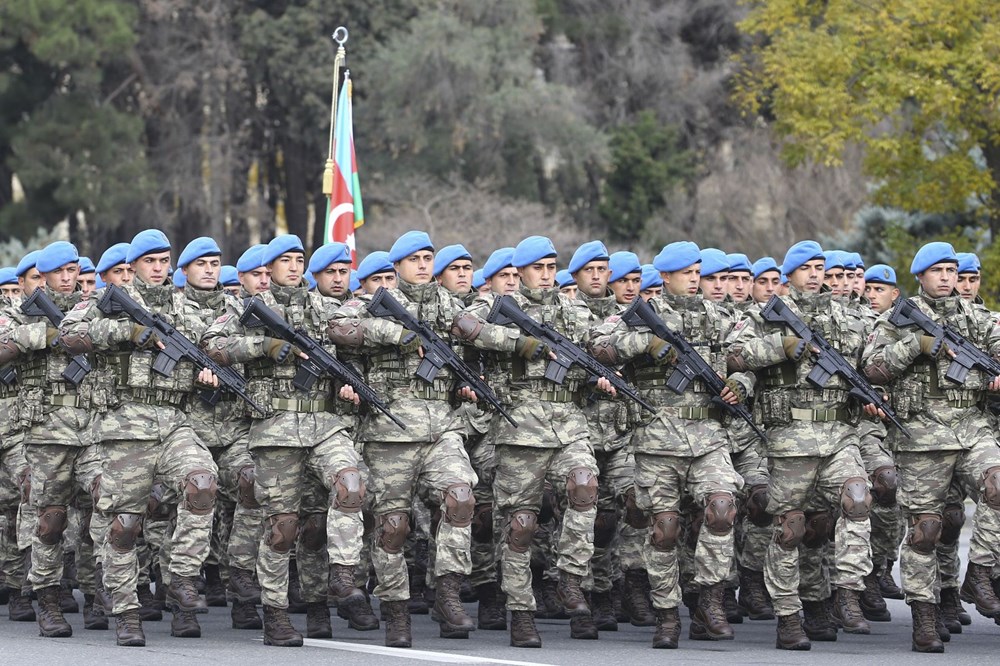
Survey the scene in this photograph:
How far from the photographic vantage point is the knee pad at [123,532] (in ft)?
34.0

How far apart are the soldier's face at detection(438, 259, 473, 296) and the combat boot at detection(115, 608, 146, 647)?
8.75ft

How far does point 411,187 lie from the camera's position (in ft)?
127

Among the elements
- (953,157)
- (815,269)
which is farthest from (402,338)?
(953,157)

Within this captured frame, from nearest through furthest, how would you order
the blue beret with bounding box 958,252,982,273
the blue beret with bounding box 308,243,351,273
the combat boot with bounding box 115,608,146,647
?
the combat boot with bounding box 115,608,146,647 < the blue beret with bounding box 308,243,351,273 < the blue beret with bounding box 958,252,982,273

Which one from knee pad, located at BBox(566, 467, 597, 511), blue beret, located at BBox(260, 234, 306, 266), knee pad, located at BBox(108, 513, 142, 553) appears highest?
blue beret, located at BBox(260, 234, 306, 266)

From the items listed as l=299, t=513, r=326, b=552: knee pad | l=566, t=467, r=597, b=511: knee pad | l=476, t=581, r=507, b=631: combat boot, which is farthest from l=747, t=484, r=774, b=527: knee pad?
l=299, t=513, r=326, b=552: knee pad

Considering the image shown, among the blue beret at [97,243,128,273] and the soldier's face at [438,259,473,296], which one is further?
the blue beret at [97,243,128,273]

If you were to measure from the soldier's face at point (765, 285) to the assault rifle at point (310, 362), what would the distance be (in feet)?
11.5

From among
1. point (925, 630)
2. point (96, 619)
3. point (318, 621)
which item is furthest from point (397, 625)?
point (925, 630)

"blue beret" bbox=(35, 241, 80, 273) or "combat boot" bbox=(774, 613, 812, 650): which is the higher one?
"blue beret" bbox=(35, 241, 80, 273)

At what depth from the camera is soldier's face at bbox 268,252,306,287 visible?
1098 cm

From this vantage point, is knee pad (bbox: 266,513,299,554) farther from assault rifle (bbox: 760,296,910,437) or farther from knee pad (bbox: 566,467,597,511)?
assault rifle (bbox: 760,296,910,437)

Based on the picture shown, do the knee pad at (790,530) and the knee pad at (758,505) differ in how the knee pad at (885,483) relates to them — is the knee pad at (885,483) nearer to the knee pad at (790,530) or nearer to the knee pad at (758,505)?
the knee pad at (758,505)

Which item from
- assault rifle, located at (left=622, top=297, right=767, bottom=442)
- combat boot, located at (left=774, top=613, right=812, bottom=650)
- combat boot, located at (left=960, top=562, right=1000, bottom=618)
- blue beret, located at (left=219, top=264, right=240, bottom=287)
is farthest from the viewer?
blue beret, located at (left=219, top=264, right=240, bottom=287)
